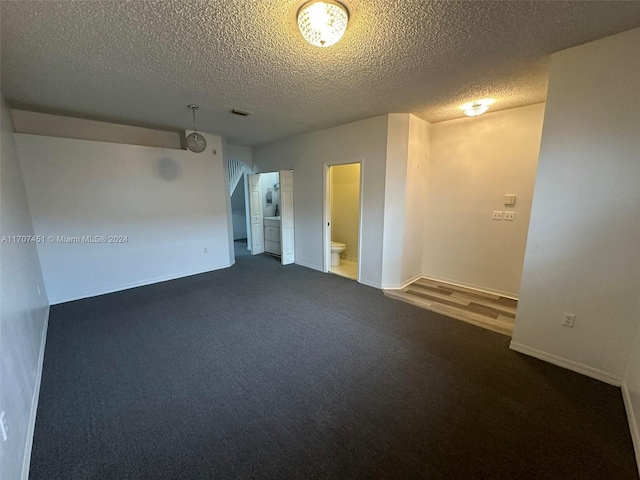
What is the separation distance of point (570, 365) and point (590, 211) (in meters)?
1.27

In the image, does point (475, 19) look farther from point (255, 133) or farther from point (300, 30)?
point (255, 133)

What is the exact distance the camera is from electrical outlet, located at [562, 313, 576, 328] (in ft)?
6.79

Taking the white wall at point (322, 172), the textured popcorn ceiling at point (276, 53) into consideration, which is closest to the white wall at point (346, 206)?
the white wall at point (322, 172)

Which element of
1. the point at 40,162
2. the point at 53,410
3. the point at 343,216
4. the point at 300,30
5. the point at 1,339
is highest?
the point at 300,30

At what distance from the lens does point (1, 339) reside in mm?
1328

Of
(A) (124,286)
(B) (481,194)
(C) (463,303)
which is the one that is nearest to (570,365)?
(C) (463,303)

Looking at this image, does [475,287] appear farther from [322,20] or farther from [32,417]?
[32,417]

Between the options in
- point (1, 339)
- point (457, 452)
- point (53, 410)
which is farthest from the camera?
point (53, 410)

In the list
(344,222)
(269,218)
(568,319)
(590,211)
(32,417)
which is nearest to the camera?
(32,417)

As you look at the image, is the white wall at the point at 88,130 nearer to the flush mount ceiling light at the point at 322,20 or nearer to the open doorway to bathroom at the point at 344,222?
the open doorway to bathroom at the point at 344,222

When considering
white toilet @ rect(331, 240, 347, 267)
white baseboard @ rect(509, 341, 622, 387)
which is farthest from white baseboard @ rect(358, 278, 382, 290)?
white baseboard @ rect(509, 341, 622, 387)

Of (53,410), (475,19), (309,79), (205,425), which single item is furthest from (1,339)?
(475,19)

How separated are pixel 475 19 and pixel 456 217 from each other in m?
2.79

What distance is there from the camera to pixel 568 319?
2.09 metres
